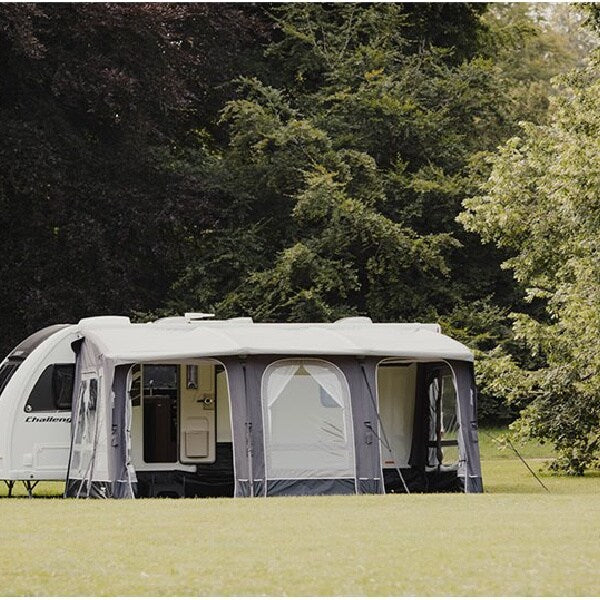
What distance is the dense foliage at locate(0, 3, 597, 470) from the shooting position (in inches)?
1139

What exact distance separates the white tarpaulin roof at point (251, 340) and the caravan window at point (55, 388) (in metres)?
0.80

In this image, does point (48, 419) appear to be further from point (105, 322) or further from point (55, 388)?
point (105, 322)

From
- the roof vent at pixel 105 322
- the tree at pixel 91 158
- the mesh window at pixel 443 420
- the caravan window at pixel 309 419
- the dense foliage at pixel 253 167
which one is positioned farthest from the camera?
the dense foliage at pixel 253 167

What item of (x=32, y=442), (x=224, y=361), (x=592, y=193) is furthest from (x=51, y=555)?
(x=592, y=193)

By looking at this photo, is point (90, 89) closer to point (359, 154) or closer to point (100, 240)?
point (100, 240)

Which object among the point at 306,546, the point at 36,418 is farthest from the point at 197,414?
the point at 306,546

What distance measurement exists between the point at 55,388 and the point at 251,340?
10.3 ft

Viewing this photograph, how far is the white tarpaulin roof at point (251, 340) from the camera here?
19.1m

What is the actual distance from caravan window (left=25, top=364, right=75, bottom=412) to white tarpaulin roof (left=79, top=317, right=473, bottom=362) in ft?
2.62

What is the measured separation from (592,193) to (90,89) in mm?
11096

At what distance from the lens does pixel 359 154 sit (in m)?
31.7

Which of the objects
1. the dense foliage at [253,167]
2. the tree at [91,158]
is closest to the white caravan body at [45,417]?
the dense foliage at [253,167]

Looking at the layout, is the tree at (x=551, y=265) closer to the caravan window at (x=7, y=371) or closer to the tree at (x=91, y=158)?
the caravan window at (x=7, y=371)

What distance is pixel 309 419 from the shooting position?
1981 cm
